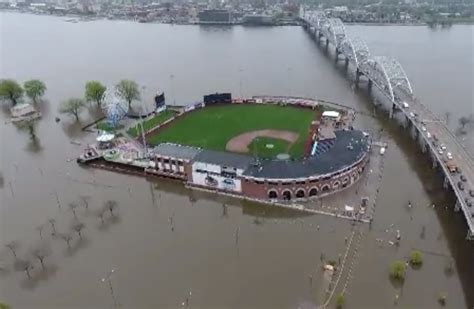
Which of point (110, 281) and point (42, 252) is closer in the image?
point (110, 281)

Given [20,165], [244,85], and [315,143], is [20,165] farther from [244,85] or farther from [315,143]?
[244,85]

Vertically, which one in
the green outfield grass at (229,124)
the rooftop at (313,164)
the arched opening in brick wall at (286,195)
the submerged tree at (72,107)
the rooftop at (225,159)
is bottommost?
the arched opening in brick wall at (286,195)

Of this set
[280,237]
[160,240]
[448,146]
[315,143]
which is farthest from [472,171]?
[160,240]

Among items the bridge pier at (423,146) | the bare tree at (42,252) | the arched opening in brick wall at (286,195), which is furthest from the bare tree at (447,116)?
the bare tree at (42,252)

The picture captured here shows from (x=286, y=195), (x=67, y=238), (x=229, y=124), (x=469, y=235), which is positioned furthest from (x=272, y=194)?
(x=67, y=238)

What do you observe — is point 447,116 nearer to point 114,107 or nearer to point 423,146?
point 423,146

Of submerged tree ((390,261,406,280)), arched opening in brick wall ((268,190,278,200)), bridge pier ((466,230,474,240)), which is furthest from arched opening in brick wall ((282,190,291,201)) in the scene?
bridge pier ((466,230,474,240))

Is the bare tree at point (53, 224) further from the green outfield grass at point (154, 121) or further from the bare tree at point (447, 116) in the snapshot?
the bare tree at point (447, 116)

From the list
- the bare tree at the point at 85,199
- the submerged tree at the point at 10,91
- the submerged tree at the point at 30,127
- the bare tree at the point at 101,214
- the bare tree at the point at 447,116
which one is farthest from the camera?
the submerged tree at the point at 10,91
